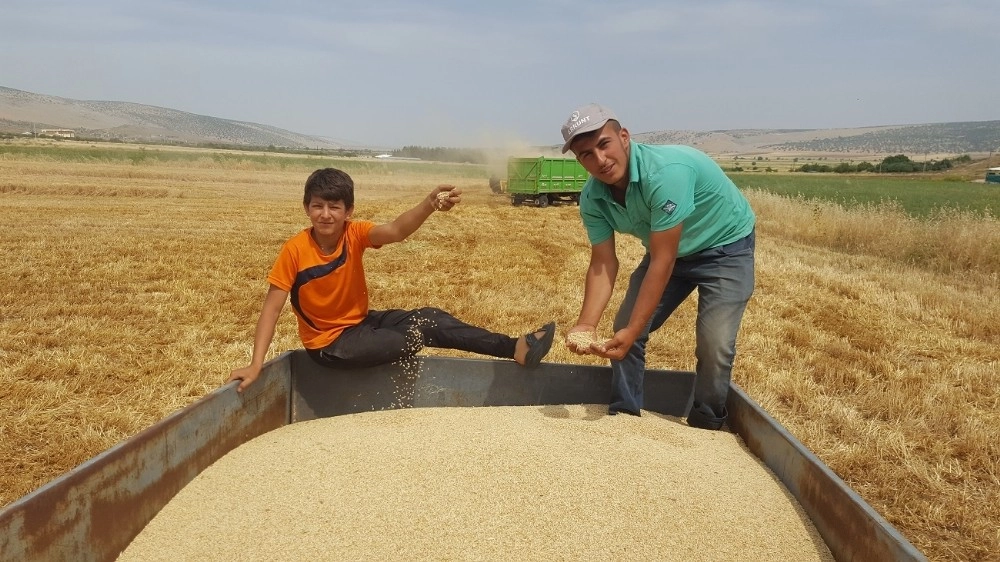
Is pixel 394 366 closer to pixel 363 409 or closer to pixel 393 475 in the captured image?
pixel 363 409

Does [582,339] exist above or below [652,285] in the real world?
below

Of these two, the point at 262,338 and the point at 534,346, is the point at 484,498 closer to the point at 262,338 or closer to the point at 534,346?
the point at 534,346

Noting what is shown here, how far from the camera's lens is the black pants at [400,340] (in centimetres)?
333

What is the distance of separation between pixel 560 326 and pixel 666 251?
359 cm

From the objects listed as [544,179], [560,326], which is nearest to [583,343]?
[560,326]

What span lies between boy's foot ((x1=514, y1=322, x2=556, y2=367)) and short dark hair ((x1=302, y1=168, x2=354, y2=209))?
1.04 meters

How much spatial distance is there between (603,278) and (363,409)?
1.30 m

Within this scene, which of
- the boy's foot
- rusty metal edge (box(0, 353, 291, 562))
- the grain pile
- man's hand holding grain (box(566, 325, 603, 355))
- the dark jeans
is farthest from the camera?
the boy's foot

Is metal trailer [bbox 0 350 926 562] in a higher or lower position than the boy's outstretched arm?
lower

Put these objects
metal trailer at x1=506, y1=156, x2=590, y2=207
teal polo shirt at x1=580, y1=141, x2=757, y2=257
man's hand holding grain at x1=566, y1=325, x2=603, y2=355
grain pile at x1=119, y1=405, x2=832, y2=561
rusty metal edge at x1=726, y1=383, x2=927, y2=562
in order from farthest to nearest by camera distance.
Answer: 1. metal trailer at x1=506, y1=156, x2=590, y2=207
2. man's hand holding grain at x1=566, y1=325, x2=603, y2=355
3. teal polo shirt at x1=580, y1=141, x2=757, y2=257
4. grain pile at x1=119, y1=405, x2=832, y2=561
5. rusty metal edge at x1=726, y1=383, x2=927, y2=562

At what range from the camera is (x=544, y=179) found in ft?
74.3

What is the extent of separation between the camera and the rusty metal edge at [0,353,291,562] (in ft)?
5.81

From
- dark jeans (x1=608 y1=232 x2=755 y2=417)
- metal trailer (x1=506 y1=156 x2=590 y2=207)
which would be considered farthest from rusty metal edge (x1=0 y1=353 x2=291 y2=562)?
metal trailer (x1=506 y1=156 x2=590 y2=207)

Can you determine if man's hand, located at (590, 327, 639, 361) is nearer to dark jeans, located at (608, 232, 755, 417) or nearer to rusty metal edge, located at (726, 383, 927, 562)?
dark jeans, located at (608, 232, 755, 417)
